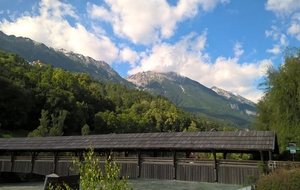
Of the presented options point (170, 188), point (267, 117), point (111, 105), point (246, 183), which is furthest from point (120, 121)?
point (246, 183)

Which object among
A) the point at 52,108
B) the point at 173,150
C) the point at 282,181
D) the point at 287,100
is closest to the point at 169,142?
the point at 173,150

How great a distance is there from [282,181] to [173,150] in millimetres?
7319

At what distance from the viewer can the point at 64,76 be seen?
256 ft

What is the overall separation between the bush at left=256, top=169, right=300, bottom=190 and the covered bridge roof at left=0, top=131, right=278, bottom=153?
2.76 meters

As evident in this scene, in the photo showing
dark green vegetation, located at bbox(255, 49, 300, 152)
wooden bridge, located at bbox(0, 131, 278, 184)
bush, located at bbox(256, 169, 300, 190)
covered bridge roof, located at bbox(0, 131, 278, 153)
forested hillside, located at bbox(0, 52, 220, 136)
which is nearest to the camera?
bush, located at bbox(256, 169, 300, 190)

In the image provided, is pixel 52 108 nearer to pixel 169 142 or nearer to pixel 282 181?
pixel 169 142

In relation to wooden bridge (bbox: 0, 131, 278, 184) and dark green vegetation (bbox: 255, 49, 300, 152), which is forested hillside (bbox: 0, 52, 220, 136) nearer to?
wooden bridge (bbox: 0, 131, 278, 184)

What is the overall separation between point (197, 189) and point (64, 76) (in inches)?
2452

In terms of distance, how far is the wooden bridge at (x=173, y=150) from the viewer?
17062 mm

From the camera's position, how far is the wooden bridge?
17.1m

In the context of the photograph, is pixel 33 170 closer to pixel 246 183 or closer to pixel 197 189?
pixel 197 189

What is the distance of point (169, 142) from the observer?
19.3 meters

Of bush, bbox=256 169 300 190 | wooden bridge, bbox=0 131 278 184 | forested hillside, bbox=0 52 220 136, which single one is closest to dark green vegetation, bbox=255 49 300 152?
wooden bridge, bbox=0 131 278 184

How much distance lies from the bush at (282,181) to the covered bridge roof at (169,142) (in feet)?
9.07
